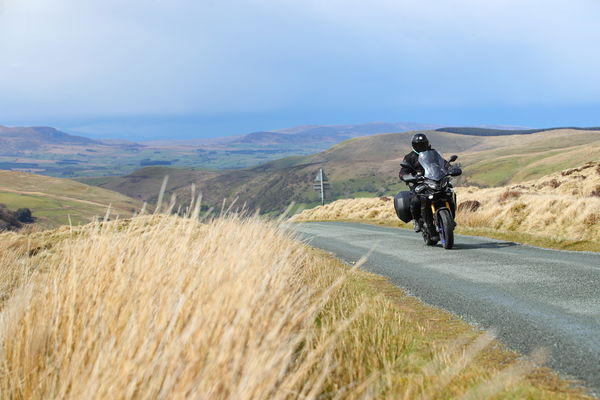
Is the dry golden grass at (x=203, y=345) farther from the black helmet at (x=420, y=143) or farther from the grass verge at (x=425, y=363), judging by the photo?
the black helmet at (x=420, y=143)

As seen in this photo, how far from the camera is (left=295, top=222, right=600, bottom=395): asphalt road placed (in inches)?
202

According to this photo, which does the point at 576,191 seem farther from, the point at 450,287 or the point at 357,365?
the point at 357,365

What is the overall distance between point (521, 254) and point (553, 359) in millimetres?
7475

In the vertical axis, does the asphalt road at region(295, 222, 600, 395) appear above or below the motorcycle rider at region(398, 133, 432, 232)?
below

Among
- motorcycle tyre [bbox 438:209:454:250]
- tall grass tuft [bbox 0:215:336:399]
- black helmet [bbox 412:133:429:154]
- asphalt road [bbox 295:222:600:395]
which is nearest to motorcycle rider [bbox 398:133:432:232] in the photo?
black helmet [bbox 412:133:429:154]

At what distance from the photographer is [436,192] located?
12.2 m

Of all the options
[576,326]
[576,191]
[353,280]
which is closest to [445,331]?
[576,326]

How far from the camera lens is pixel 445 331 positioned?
19.3 ft

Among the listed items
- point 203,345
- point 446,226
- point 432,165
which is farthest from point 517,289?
point 203,345

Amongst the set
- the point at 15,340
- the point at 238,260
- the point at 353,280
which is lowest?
the point at 353,280

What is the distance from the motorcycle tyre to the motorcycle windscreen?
792mm

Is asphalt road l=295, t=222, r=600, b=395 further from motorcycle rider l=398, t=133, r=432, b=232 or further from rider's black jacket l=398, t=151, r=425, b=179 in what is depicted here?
rider's black jacket l=398, t=151, r=425, b=179

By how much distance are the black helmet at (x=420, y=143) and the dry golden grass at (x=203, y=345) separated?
7.41 metres

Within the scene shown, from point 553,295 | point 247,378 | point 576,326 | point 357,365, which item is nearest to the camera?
point 247,378
